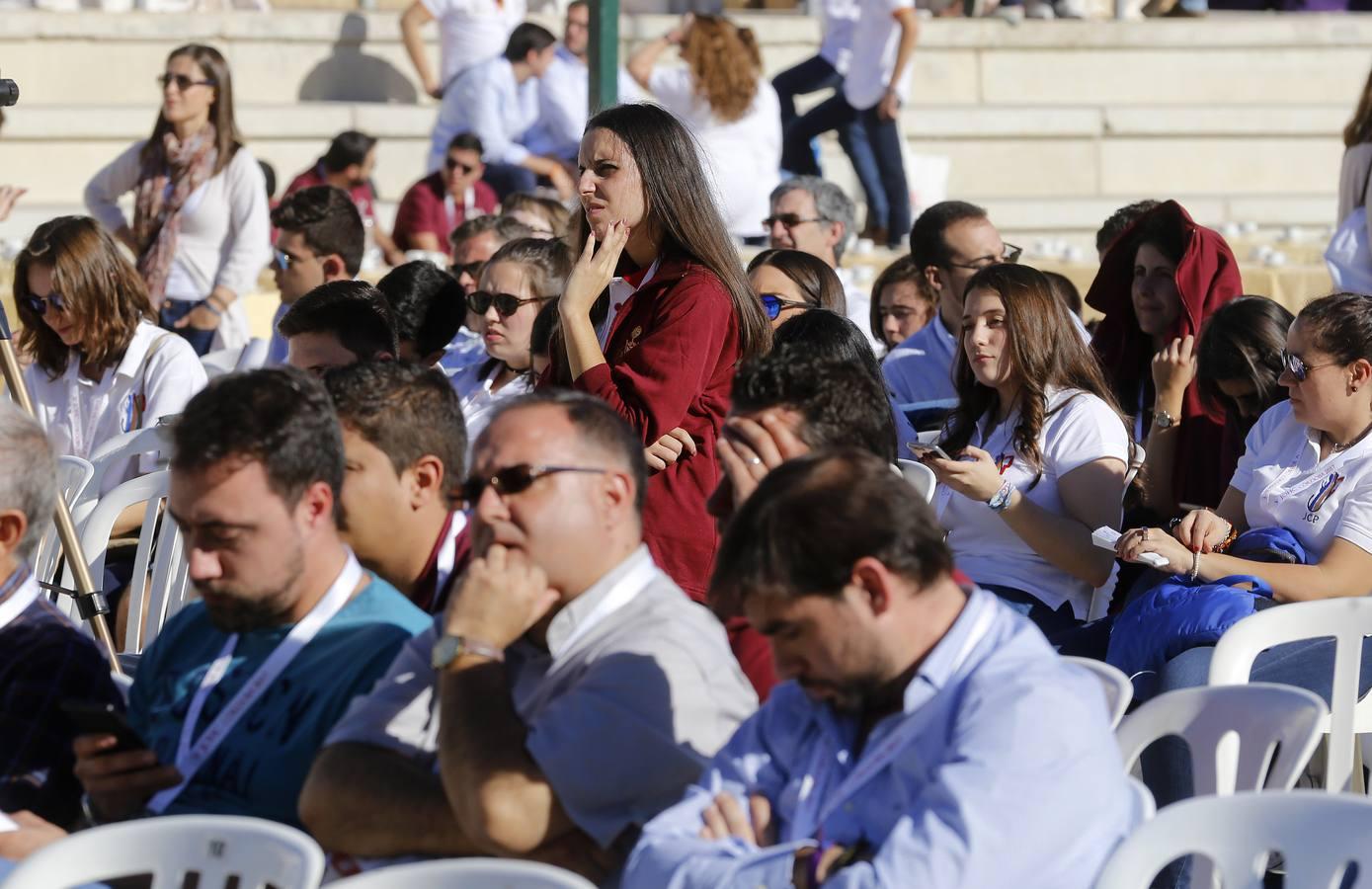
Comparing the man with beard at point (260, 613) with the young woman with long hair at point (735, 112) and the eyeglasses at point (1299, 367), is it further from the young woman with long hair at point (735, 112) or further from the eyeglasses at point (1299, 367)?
the young woman with long hair at point (735, 112)

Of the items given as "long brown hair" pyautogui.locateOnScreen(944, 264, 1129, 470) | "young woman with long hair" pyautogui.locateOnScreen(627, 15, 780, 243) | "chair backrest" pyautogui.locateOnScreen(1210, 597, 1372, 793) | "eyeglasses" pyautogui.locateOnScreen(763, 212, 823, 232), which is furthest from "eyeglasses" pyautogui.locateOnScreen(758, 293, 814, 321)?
"young woman with long hair" pyautogui.locateOnScreen(627, 15, 780, 243)

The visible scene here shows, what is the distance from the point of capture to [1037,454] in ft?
14.5

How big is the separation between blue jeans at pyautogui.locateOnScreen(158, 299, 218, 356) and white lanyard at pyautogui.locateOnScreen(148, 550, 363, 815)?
183 inches

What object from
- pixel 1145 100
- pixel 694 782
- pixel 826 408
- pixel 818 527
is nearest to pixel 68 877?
pixel 694 782

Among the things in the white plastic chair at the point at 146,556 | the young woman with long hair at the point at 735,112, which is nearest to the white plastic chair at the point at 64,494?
the white plastic chair at the point at 146,556

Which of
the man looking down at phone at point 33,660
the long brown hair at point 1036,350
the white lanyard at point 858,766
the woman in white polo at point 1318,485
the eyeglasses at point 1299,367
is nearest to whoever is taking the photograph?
the white lanyard at point 858,766

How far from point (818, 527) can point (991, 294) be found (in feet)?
7.87

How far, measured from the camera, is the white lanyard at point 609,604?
2.55 metres

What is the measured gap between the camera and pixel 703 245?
152 inches

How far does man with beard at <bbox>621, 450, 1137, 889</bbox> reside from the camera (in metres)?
2.17

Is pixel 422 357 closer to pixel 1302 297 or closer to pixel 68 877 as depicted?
pixel 68 877

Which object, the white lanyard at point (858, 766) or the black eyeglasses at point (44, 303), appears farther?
the black eyeglasses at point (44, 303)

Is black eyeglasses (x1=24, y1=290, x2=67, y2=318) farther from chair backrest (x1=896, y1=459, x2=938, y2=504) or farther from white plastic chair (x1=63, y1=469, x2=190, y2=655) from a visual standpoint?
chair backrest (x1=896, y1=459, x2=938, y2=504)

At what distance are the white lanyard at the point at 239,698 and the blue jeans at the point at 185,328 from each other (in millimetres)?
4639
